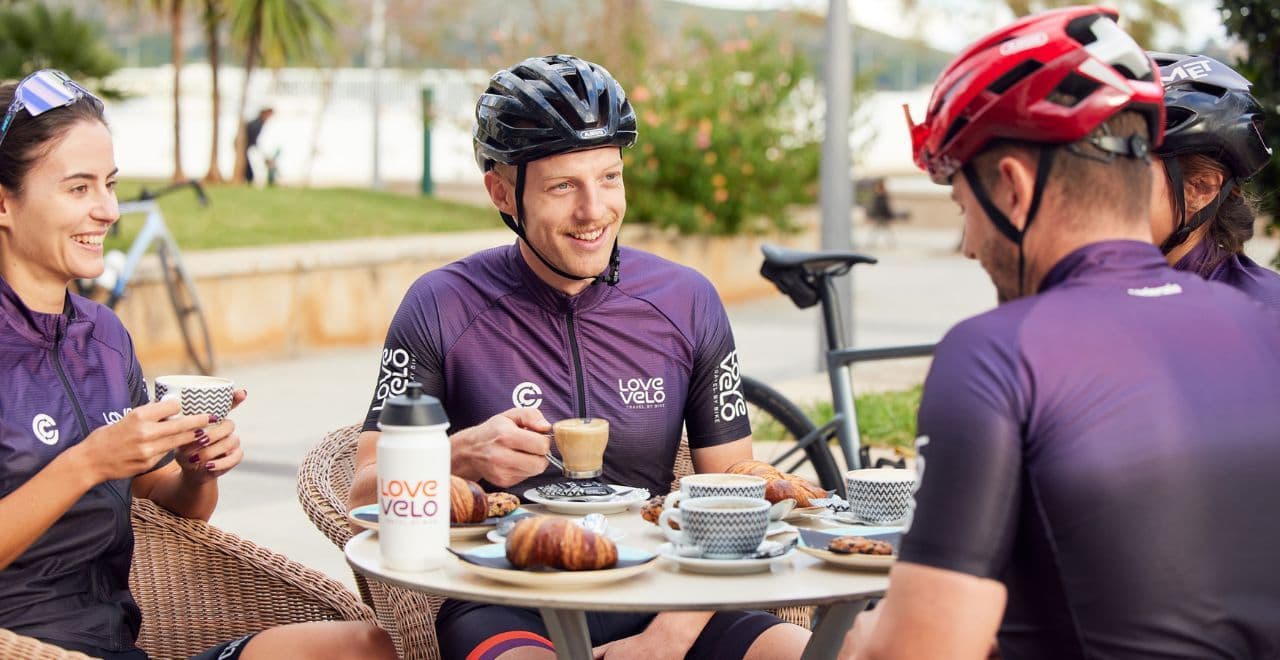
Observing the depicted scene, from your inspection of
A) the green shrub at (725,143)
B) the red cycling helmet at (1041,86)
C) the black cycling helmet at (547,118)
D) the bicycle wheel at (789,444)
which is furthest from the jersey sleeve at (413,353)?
the green shrub at (725,143)

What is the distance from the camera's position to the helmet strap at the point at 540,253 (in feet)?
12.0

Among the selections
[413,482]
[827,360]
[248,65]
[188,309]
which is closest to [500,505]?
[413,482]

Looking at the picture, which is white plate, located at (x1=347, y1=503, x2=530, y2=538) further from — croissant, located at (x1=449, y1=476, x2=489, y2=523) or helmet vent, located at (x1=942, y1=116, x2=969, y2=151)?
helmet vent, located at (x1=942, y1=116, x2=969, y2=151)

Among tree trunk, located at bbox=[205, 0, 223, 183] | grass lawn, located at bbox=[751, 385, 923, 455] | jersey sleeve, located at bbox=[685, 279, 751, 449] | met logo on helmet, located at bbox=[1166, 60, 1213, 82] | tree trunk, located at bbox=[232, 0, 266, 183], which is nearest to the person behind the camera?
jersey sleeve, located at bbox=[685, 279, 751, 449]

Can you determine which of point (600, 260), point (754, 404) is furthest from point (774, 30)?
point (600, 260)

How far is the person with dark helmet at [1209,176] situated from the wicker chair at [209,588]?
210 centimetres

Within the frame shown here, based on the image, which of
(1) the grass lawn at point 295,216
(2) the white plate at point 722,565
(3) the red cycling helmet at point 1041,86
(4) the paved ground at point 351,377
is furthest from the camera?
(1) the grass lawn at point 295,216

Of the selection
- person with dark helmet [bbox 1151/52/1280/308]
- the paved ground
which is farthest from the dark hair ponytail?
the paved ground

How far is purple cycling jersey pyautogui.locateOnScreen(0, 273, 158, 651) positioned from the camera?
10.3 feet

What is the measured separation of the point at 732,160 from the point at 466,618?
12055 millimetres

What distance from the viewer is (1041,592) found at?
2148 millimetres

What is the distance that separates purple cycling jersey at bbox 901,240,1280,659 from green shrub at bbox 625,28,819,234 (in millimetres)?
12533

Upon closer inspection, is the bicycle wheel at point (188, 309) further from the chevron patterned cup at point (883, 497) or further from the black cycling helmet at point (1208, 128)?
the chevron patterned cup at point (883, 497)

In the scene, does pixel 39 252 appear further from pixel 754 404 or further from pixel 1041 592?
pixel 754 404
